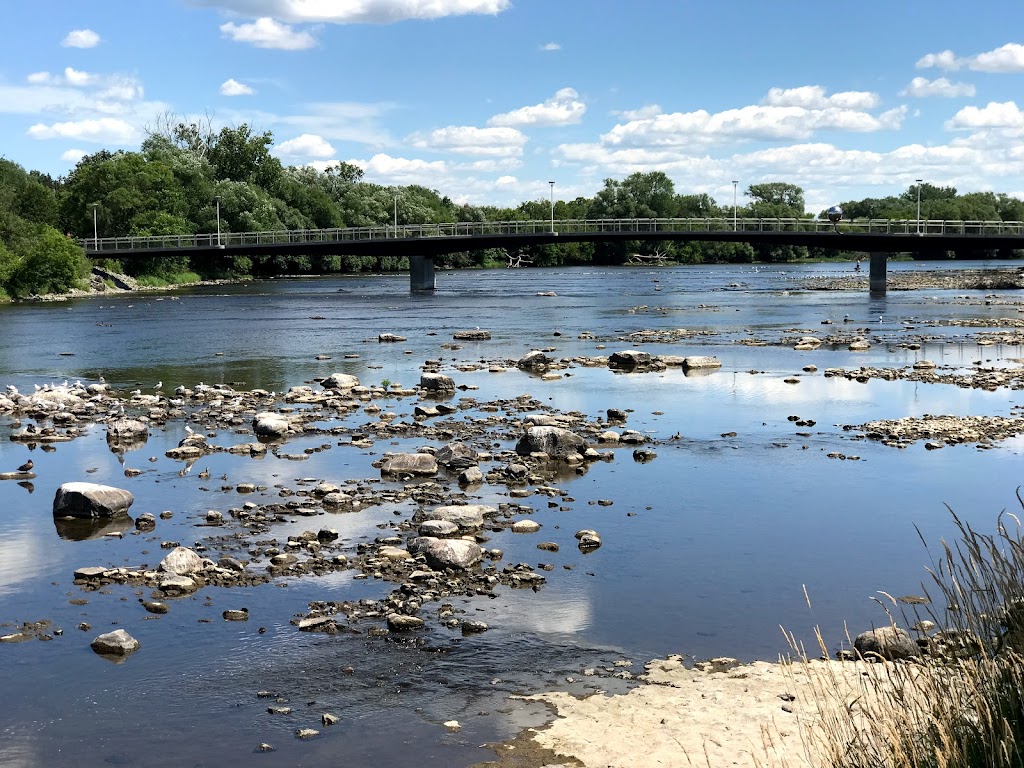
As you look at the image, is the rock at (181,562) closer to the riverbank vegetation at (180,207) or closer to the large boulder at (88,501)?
the large boulder at (88,501)

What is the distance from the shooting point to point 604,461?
26297 millimetres

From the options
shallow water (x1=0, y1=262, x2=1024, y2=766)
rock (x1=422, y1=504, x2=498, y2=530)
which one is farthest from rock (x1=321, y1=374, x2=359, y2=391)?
rock (x1=422, y1=504, x2=498, y2=530)

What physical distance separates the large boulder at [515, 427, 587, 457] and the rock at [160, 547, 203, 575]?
9.91m

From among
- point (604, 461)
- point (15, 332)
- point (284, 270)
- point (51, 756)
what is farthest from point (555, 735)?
point (284, 270)

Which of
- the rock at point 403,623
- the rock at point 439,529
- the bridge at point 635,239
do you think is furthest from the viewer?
the bridge at point 635,239

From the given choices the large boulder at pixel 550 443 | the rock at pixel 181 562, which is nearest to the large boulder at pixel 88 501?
the rock at pixel 181 562

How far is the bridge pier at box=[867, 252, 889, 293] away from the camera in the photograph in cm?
10538

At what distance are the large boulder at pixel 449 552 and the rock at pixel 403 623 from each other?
2.29m

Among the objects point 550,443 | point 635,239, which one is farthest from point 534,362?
point 635,239

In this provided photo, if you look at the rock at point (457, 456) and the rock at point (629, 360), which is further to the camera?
the rock at point (629, 360)

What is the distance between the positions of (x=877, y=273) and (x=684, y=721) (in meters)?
101

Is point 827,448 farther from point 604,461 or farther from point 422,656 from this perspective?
point 422,656

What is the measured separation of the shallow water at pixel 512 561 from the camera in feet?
42.1

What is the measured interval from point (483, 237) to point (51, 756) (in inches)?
3872
